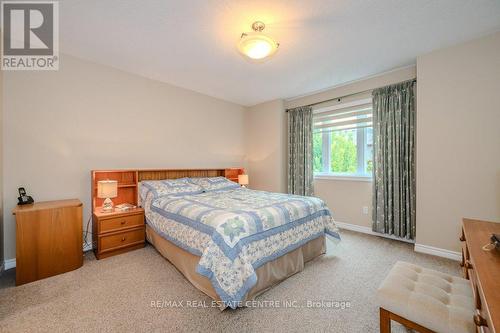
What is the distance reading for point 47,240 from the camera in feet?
7.25

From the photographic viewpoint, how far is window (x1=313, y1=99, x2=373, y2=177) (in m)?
3.66

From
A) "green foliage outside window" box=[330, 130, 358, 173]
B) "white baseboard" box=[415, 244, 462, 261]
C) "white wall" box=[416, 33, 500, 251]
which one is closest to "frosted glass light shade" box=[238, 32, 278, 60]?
"white wall" box=[416, 33, 500, 251]

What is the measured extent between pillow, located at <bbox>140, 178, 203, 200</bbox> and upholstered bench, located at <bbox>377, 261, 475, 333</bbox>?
2671 mm

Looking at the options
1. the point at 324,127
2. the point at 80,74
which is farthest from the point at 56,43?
the point at 324,127

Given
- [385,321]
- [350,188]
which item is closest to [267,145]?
[350,188]

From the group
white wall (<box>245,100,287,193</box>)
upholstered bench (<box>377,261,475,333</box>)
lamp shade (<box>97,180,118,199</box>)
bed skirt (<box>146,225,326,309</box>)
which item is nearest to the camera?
upholstered bench (<box>377,261,475,333</box>)

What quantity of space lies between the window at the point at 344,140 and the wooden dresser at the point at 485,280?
2.36 metres

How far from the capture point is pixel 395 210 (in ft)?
10.4

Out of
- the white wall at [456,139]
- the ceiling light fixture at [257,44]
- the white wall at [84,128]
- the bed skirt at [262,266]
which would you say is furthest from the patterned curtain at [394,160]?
the white wall at [84,128]

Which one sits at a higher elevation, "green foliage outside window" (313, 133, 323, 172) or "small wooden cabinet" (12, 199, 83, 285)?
"green foliage outside window" (313, 133, 323, 172)

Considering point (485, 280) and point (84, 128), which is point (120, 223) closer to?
point (84, 128)

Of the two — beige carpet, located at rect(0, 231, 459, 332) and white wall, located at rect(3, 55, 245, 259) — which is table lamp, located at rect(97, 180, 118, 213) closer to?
white wall, located at rect(3, 55, 245, 259)

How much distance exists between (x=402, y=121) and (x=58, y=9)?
14.1ft

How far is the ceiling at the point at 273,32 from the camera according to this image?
6.32ft
